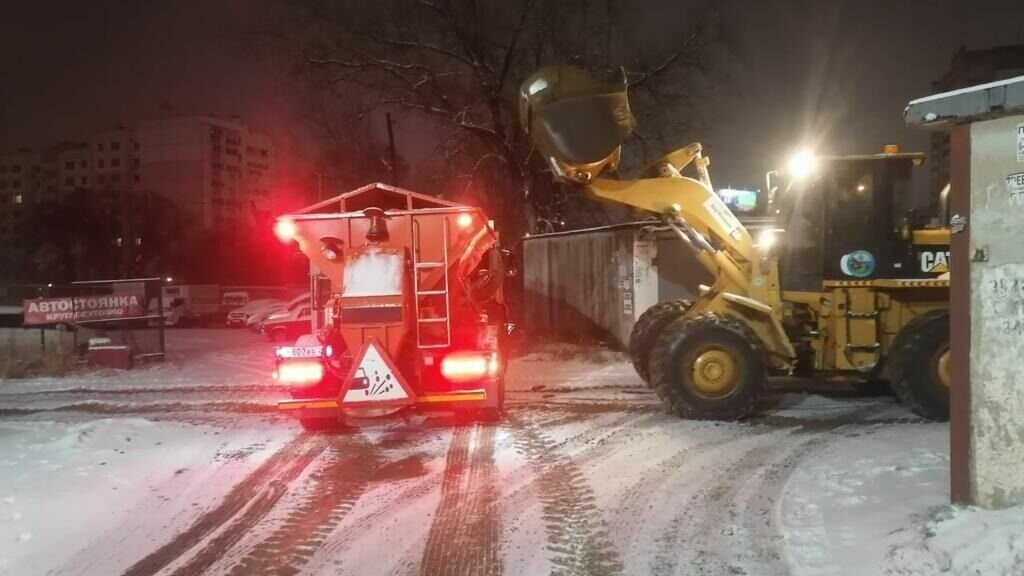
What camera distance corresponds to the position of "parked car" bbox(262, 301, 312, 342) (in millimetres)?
23219

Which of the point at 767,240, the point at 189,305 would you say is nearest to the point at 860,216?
the point at 767,240

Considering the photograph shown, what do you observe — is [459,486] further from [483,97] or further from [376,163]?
[376,163]

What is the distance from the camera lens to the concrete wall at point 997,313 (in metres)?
5.14

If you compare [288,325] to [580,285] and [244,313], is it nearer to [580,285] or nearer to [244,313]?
[580,285]

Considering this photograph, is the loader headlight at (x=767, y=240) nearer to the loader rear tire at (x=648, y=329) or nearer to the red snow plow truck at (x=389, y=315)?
the loader rear tire at (x=648, y=329)

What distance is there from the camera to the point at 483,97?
22.2 metres

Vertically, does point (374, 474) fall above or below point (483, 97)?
below

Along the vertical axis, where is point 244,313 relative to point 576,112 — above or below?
below

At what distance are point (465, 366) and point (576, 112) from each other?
3.08 m

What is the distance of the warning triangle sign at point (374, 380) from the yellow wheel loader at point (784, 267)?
3021 mm

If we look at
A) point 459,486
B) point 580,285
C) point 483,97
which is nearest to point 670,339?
point 459,486

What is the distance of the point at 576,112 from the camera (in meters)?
9.48

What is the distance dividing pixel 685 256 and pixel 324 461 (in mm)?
9698

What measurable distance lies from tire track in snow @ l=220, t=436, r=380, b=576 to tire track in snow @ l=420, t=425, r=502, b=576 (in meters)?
0.79
